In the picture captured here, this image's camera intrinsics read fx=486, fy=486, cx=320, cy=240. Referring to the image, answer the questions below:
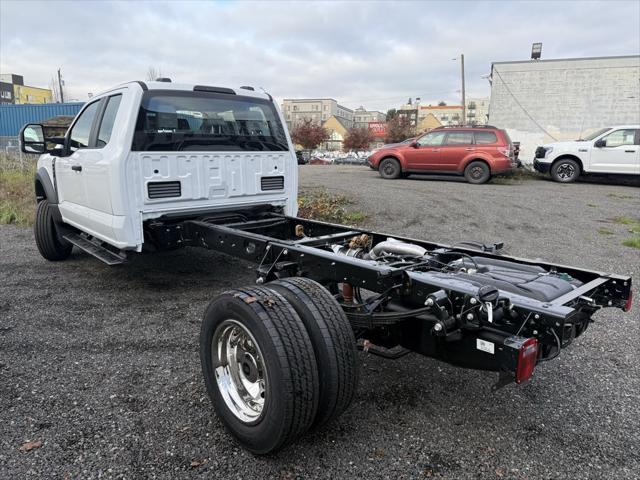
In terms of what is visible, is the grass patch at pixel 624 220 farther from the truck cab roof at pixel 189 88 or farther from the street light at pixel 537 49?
the street light at pixel 537 49

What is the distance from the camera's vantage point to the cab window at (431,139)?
14.3m

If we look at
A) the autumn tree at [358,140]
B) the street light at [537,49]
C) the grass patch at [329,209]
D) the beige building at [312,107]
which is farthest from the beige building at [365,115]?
the grass patch at [329,209]

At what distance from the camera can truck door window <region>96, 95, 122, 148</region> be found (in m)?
4.68

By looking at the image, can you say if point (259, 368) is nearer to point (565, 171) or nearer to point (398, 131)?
point (565, 171)

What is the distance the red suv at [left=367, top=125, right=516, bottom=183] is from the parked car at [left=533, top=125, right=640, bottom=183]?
2.02 metres

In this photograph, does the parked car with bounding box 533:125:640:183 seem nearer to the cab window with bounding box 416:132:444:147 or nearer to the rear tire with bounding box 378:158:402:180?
the cab window with bounding box 416:132:444:147

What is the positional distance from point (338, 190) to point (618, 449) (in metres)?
9.09

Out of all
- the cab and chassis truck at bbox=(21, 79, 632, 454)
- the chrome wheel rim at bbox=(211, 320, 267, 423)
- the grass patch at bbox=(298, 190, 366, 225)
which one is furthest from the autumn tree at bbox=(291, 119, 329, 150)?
the chrome wheel rim at bbox=(211, 320, 267, 423)

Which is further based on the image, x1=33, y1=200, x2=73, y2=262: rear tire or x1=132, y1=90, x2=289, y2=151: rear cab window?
x1=33, y1=200, x2=73, y2=262: rear tire

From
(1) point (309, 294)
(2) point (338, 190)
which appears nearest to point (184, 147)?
(1) point (309, 294)

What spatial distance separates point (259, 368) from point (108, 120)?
336 cm

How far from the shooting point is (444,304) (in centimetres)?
247

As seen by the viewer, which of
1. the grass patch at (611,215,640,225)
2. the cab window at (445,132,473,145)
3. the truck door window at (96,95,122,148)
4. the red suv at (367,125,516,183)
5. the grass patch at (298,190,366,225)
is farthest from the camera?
the cab window at (445,132,473,145)

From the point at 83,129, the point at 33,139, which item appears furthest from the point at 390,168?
the point at 83,129
